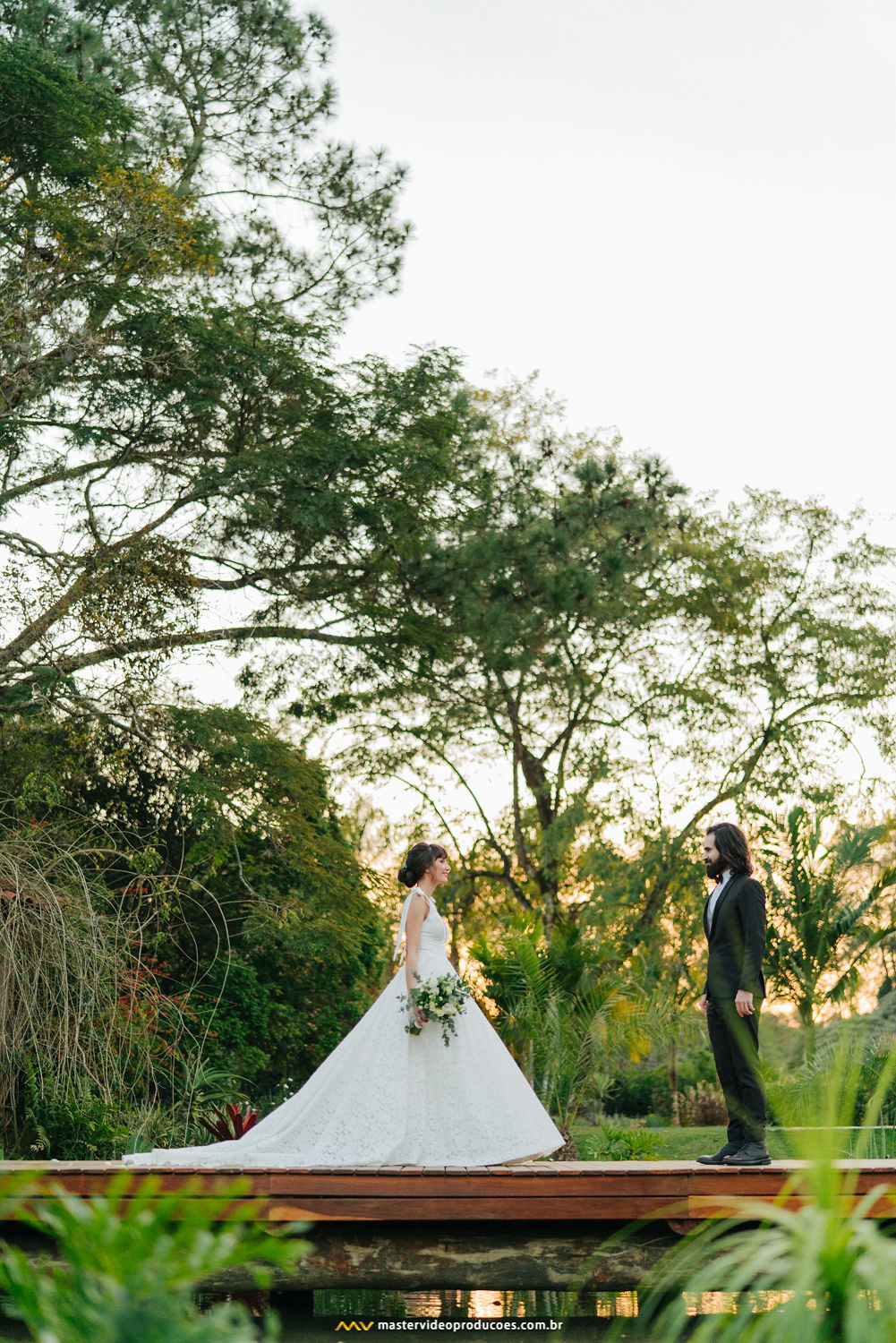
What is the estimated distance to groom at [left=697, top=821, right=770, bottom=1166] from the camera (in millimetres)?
5477

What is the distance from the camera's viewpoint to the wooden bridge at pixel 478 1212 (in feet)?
17.1

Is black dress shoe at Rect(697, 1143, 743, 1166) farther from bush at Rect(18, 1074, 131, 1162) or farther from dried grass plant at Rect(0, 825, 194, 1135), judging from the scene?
bush at Rect(18, 1074, 131, 1162)

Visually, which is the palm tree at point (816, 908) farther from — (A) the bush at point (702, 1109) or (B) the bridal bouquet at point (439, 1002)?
(A) the bush at point (702, 1109)

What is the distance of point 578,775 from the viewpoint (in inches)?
672

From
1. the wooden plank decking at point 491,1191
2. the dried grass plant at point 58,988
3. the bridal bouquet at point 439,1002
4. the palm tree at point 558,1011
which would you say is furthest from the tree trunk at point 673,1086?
the wooden plank decking at point 491,1191

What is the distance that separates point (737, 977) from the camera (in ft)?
18.3

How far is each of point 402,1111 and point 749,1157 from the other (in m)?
1.62

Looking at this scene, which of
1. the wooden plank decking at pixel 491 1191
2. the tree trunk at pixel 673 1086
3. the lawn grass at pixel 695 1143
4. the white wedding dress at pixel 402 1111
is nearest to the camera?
the wooden plank decking at pixel 491 1191

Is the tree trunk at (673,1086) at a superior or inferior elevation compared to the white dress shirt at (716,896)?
inferior

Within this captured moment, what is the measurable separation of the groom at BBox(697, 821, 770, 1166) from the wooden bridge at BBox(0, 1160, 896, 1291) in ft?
0.71

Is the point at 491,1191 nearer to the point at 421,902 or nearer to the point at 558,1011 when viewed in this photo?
the point at 421,902

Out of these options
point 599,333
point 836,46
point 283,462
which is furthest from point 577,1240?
point 599,333

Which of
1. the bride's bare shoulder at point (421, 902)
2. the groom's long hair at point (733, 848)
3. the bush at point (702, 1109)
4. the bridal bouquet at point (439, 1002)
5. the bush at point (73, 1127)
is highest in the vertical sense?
the groom's long hair at point (733, 848)

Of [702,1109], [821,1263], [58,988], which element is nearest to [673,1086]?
[702,1109]
